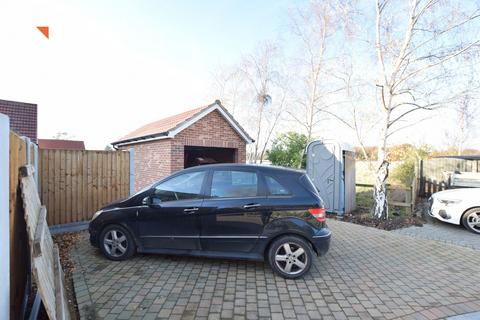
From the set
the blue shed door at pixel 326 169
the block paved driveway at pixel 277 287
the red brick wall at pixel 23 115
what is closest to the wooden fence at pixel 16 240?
the block paved driveway at pixel 277 287

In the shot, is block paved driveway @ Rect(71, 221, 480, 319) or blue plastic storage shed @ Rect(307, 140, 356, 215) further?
blue plastic storage shed @ Rect(307, 140, 356, 215)

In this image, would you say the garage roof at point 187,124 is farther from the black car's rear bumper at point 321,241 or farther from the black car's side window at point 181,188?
the black car's rear bumper at point 321,241

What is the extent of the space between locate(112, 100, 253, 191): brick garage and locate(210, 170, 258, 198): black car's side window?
4.69 metres

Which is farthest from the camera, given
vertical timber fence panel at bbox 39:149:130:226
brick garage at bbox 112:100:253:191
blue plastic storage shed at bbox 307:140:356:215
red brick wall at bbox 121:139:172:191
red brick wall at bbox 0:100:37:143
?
red brick wall at bbox 0:100:37:143

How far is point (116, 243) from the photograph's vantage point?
14.2 ft

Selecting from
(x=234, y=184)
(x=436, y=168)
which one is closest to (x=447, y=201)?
(x=436, y=168)

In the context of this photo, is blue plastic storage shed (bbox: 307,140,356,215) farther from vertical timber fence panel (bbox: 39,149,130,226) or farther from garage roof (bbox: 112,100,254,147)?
vertical timber fence panel (bbox: 39,149,130,226)

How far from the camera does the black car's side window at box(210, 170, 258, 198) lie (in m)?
3.99

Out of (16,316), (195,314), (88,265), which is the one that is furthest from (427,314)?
(88,265)

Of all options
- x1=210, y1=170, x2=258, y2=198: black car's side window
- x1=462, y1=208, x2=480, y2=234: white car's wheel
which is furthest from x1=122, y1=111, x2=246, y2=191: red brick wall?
x1=462, y1=208, x2=480, y2=234: white car's wheel

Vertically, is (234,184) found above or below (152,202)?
above

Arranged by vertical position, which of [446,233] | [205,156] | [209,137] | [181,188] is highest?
[209,137]

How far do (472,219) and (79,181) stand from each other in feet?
31.8

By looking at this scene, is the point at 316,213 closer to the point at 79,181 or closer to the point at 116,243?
the point at 116,243
